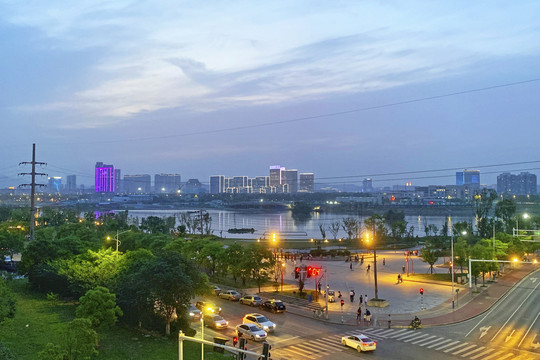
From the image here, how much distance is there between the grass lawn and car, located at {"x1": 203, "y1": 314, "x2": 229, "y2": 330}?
2604mm

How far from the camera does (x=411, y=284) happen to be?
40.6 metres

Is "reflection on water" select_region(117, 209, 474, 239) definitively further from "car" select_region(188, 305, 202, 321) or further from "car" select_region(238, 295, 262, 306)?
"car" select_region(188, 305, 202, 321)

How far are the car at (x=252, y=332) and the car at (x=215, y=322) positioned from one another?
127 centimetres

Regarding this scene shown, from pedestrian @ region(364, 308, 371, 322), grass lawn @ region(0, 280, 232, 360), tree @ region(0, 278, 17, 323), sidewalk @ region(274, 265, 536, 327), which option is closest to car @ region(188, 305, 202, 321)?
grass lawn @ region(0, 280, 232, 360)

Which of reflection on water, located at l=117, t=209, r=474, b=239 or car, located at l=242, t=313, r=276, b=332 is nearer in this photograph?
car, located at l=242, t=313, r=276, b=332

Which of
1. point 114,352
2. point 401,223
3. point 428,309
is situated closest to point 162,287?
point 114,352

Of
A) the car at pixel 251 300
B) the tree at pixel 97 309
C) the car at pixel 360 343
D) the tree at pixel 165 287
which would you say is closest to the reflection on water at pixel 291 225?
the car at pixel 251 300

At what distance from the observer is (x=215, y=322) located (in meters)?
25.8

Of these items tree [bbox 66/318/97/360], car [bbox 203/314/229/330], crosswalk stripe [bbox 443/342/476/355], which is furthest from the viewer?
car [bbox 203/314/229/330]

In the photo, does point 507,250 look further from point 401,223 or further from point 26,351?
point 26,351

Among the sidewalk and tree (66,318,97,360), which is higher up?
tree (66,318,97,360)

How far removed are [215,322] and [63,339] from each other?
8052 millimetres

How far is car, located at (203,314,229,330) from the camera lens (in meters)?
25.6

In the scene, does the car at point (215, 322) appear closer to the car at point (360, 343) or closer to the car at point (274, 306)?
A: the car at point (274, 306)
